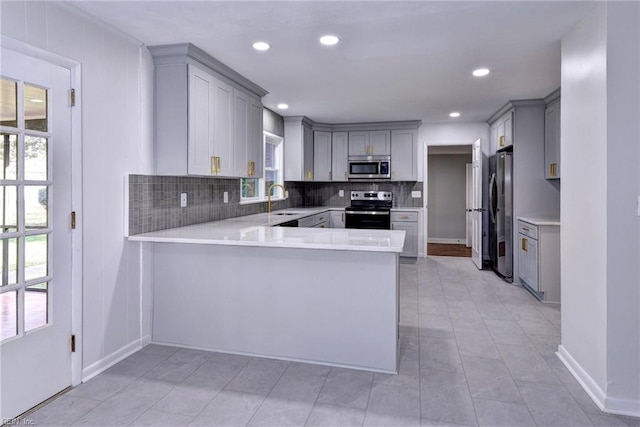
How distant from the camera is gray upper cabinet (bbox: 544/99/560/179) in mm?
4363

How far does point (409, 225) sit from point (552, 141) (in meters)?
2.37

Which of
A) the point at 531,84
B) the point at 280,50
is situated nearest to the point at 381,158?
the point at 531,84

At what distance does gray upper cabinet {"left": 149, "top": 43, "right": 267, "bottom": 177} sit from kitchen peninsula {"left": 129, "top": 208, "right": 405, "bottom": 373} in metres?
0.59

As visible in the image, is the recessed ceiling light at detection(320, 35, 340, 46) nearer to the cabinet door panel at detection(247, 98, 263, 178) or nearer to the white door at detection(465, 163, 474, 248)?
the cabinet door panel at detection(247, 98, 263, 178)

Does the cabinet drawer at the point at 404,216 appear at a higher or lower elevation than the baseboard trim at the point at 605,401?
higher

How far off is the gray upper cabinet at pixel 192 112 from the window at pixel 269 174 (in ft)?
4.82

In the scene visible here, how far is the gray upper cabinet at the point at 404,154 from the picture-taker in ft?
20.3

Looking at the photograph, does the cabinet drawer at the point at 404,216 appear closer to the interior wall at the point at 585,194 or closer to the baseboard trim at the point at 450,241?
the baseboard trim at the point at 450,241

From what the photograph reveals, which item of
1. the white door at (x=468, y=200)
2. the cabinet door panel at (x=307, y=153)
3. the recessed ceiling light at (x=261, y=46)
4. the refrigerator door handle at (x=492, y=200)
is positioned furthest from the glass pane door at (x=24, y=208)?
the white door at (x=468, y=200)

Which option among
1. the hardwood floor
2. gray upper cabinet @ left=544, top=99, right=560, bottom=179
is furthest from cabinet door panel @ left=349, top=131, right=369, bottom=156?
gray upper cabinet @ left=544, top=99, right=560, bottom=179

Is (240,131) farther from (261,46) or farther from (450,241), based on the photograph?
(450,241)

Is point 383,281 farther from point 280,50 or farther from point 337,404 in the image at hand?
point 280,50

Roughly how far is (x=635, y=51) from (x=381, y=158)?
169 inches

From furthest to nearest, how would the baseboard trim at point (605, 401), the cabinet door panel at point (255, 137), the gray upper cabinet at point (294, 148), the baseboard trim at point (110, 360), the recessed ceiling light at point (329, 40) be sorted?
1. the gray upper cabinet at point (294, 148)
2. the cabinet door panel at point (255, 137)
3. the recessed ceiling light at point (329, 40)
4. the baseboard trim at point (110, 360)
5. the baseboard trim at point (605, 401)
